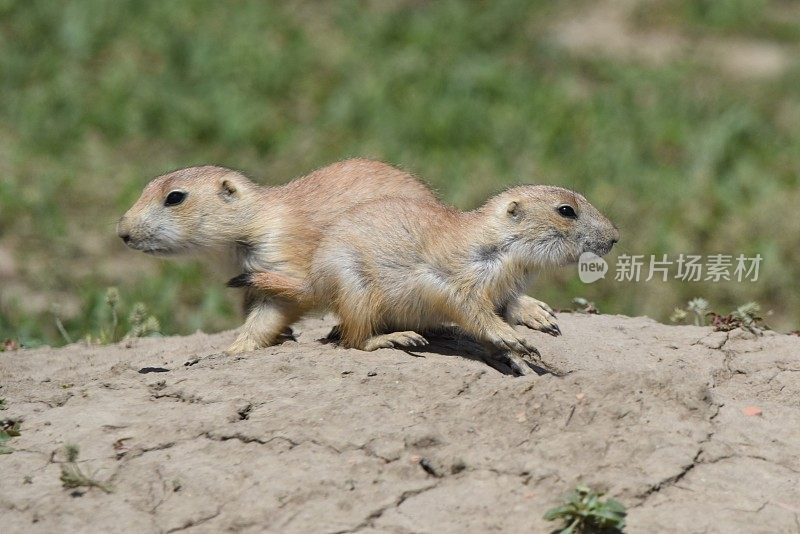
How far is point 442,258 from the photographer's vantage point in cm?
534

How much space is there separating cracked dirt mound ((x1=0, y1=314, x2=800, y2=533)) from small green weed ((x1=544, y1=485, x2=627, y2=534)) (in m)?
0.08

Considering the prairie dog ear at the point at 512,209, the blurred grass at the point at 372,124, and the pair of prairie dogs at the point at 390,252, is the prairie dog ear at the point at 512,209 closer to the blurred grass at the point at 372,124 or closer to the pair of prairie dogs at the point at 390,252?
the pair of prairie dogs at the point at 390,252

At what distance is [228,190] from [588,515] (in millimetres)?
3031

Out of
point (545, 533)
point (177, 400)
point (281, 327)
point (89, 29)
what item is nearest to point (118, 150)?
point (89, 29)

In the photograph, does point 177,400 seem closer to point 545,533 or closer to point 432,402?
point 432,402

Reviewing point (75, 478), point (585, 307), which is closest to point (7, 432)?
point (75, 478)

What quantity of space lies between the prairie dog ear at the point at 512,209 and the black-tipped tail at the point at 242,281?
1291 mm

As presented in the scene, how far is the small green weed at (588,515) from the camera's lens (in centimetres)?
385

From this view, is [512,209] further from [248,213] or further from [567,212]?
[248,213]

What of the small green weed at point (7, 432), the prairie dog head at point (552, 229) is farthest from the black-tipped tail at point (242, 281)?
the small green weed at point (7, 432)

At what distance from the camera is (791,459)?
4.47 meters

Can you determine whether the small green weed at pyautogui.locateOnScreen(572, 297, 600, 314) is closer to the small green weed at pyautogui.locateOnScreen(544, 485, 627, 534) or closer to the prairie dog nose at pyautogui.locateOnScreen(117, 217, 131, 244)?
the prairie dog nose at pyautogui.locateOnScreen(117, 217, 131, 244)

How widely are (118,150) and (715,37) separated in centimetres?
696

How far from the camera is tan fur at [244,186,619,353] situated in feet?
17.5
